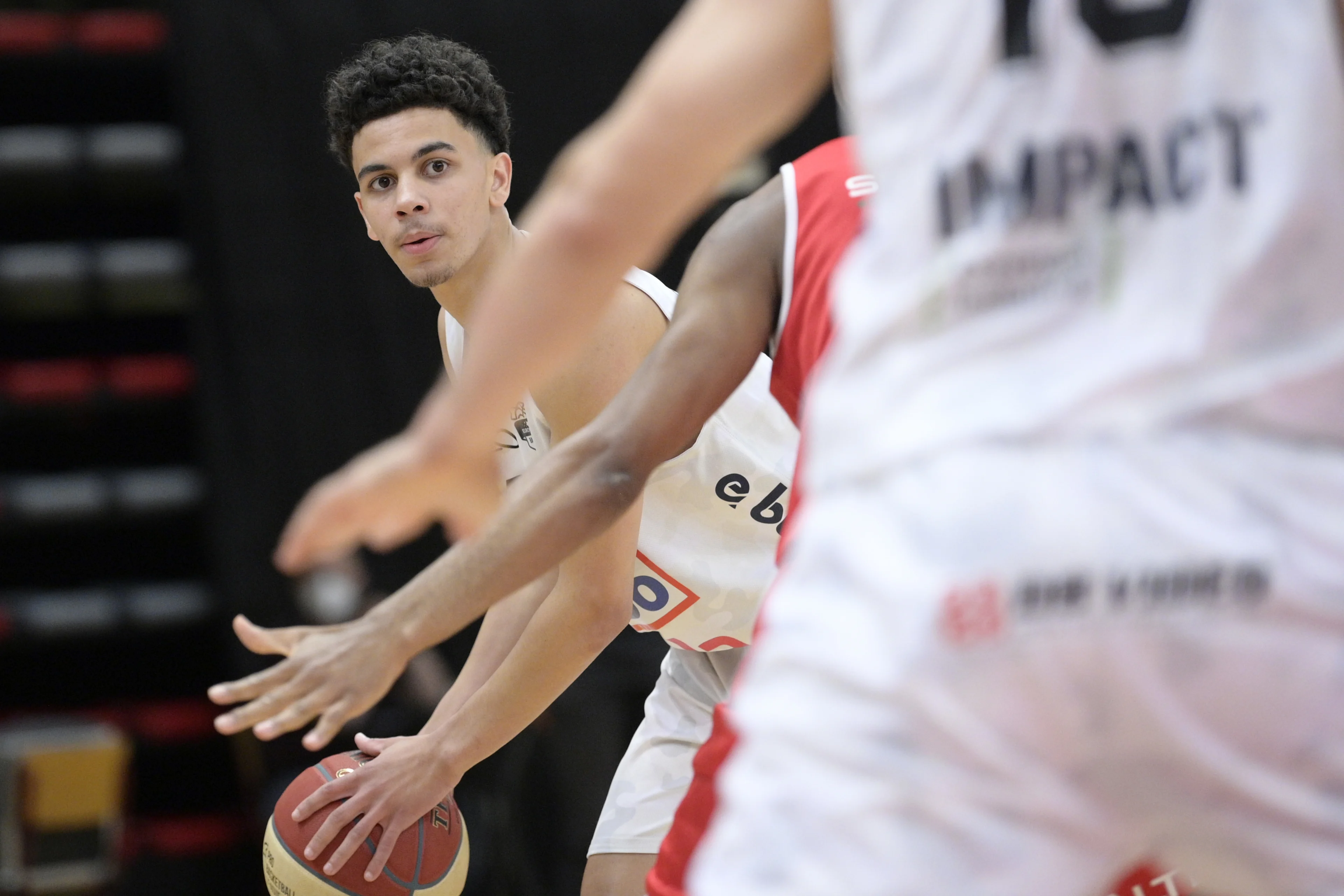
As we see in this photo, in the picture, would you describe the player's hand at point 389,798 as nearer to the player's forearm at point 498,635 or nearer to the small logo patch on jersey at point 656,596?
the player's forearm at point 498,635

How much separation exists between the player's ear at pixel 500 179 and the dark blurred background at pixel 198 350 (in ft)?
9.59

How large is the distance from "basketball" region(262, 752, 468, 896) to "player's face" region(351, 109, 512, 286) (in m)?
1.12

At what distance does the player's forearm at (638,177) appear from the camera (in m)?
1.52

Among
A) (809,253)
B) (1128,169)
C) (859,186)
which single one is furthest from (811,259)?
(1128,169)

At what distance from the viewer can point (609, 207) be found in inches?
59.9

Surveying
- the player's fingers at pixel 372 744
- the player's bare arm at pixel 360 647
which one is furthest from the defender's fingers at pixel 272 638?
the player's fingers at pixel 372 744

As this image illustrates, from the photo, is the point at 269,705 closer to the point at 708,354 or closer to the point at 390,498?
the point at 390,498

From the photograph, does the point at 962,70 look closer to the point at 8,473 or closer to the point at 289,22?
the point at 289,22

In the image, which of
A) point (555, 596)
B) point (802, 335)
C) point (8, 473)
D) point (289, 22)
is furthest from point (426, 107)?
point (8, 473)

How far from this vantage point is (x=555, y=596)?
3018mm

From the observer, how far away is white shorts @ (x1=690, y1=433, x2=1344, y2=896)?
4.32ft

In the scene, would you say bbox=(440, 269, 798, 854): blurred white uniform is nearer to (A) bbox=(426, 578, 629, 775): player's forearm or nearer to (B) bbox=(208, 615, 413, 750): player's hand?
(A) bbox=(426, 578, 629, 775): player's forearm

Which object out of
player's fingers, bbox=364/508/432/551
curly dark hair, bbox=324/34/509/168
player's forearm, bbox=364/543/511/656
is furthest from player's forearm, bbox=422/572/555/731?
player's fingers, bbox=364/508/432/551

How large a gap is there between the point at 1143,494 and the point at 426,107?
267 cm
